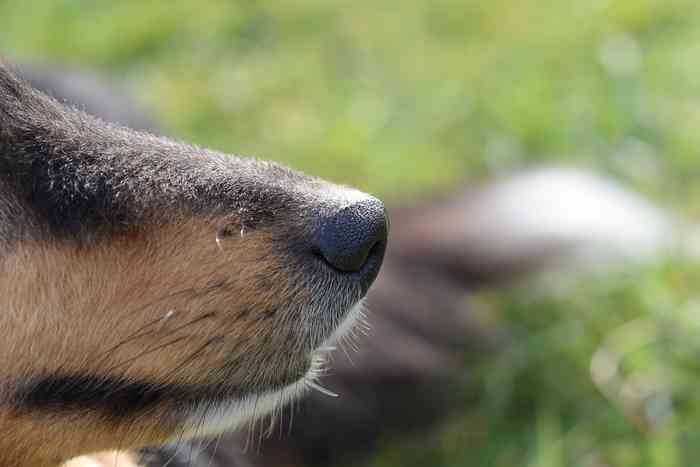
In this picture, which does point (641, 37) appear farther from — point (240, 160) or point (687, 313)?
point (240, 160)

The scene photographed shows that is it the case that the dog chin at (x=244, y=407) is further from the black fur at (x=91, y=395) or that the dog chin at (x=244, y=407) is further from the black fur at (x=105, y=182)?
the black fur at (x=105, y=182)

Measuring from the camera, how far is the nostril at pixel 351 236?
2750mm

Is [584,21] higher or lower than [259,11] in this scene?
higher

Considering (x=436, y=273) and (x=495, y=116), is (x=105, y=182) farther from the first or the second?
(x=495, y=116)

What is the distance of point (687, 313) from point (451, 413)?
124cm

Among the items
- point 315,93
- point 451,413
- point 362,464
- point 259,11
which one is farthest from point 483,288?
point 259,11

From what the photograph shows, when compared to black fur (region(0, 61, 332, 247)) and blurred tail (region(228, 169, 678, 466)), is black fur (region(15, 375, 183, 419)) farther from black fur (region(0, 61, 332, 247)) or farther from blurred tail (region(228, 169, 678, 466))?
blurred tail (region(228, 169, 678, 466))

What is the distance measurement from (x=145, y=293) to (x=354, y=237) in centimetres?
56

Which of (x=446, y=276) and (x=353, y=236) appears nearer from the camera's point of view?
(x=353, y=236)

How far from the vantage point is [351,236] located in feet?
9.04

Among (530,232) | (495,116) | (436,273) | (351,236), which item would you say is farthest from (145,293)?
(495,116)

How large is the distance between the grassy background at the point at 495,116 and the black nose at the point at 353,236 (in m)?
1.94

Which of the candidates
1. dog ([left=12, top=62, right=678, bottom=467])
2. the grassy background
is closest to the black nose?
dog ([left=12, top=62, right=678, bottom=467])

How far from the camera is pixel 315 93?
7.25 m
